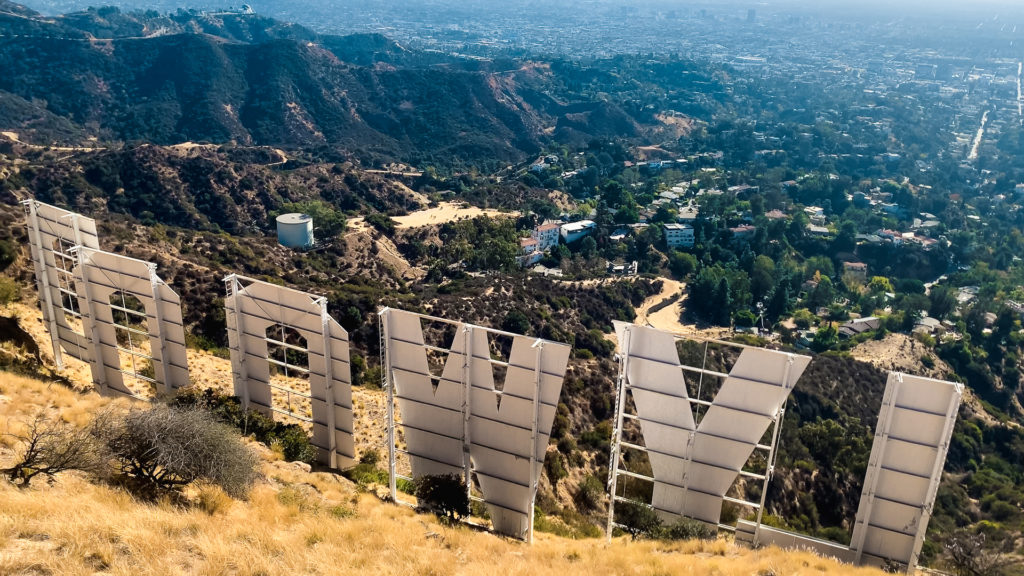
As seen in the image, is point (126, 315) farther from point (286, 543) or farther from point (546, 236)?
point (546, 236)

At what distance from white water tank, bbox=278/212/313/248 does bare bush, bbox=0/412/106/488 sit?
51.4 m

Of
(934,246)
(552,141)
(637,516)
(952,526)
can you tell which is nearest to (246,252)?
(637,516)

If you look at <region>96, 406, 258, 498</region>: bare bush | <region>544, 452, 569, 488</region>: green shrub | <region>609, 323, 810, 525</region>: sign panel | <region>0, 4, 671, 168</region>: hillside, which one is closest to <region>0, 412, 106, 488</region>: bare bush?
<region>96, 406, 258, 498</region>: bare bush

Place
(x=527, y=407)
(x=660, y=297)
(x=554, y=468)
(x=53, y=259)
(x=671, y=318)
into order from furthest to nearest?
1. (x=660, y=297)
2. (x=671, y=318)
3. (x=554, y=468)
4. (x=53, y=259)
5. (x=527, y=407)

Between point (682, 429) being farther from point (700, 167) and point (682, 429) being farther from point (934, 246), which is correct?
point (700, 167)

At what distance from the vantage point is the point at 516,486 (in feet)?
56.0

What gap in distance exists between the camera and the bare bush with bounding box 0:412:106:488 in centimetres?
1377

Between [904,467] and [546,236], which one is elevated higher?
[904,467]

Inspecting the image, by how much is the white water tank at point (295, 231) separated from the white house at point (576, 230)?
32.4 m

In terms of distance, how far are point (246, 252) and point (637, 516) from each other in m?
43.7

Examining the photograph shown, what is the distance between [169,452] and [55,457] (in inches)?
84.6

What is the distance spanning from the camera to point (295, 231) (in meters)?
64.7

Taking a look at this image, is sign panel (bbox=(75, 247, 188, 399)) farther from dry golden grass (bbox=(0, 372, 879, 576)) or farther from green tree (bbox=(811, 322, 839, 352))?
green tree (bbox=(811, 322, 839, 352))

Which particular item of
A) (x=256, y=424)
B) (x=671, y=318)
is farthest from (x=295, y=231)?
(x=256, y=424)
